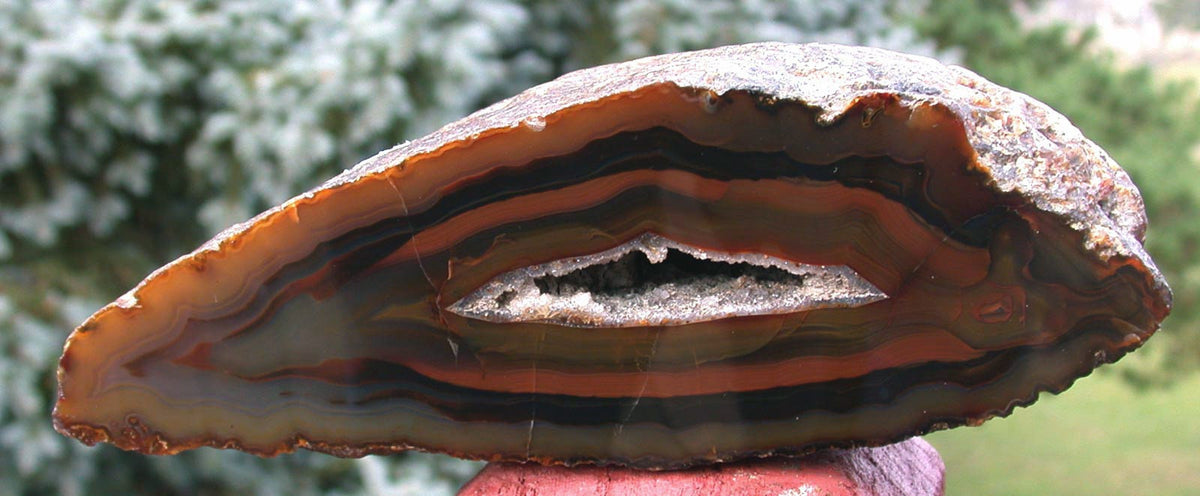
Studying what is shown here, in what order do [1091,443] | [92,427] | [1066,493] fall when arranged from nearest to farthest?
[92,427] → [1066,493] → [1091,443]

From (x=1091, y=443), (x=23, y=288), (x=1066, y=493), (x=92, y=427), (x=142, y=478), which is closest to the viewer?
(x=92, y=427)

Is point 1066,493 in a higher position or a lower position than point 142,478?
higher

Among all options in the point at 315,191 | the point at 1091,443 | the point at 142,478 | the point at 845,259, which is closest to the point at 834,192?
the point at 845,259

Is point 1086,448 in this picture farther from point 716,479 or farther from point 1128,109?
point 716,479

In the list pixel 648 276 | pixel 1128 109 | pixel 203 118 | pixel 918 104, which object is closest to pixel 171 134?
pixel 203 118

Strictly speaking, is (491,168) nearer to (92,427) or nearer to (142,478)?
(92,427)

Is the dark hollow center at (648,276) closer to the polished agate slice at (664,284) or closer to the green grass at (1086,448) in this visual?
the polished agate slice at (664,284)

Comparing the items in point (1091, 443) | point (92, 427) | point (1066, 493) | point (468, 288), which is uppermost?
point (1091, 443)
